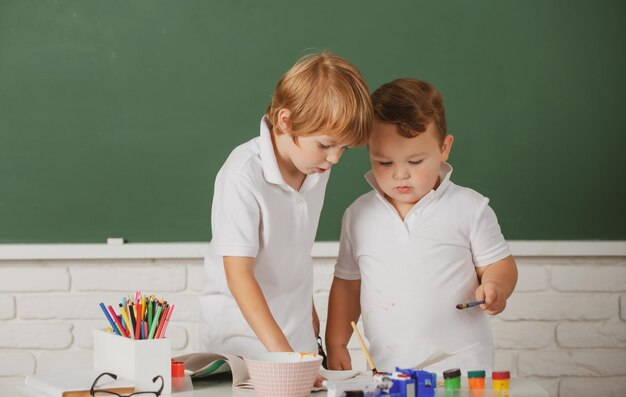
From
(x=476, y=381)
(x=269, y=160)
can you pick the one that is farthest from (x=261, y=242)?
(x=476, y=381)

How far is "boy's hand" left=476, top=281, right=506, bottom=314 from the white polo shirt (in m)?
0.34

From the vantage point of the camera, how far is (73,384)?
126 centimetres

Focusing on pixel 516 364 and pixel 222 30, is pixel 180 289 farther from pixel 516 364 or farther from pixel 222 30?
pixel 516 364

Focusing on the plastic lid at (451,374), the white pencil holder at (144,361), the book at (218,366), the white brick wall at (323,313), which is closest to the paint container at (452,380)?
the plastic lid at (451,374)

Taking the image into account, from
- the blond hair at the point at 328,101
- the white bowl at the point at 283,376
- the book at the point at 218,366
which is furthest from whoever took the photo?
the blond hair at the point at 328,101

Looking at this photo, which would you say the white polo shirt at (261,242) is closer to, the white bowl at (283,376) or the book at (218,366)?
the book at (218,366)

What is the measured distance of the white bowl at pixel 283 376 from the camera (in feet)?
3.94

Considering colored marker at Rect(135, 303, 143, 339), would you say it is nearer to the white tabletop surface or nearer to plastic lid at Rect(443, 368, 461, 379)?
the white tabletop surface

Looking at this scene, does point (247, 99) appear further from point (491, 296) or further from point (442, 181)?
point (491, 296)

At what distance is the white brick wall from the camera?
7.66ft

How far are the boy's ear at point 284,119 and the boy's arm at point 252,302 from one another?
0.24 m

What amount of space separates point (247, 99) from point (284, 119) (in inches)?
35.4

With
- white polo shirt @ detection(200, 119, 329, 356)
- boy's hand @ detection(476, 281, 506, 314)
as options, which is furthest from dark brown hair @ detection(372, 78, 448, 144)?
boy's hand @ detection(476, 281, 506, 314)

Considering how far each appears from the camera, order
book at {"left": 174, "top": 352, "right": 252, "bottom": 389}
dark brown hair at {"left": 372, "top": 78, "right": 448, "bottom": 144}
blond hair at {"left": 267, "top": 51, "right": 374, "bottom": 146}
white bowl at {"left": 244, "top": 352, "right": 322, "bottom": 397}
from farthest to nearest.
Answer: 1. dark brown hair at {"left": 372, "top": 78, "right": 448, "bottom": 144}
2. blond hair at {"left": 267, "top": 51, "right": 374, "bottom": 146}
3. book at {"left": 174, "top": 352, "right": 252, "bottom": 389}
4. white bowl at {"left": 244, "top": 352, "right": 322, "bottom": 397}
